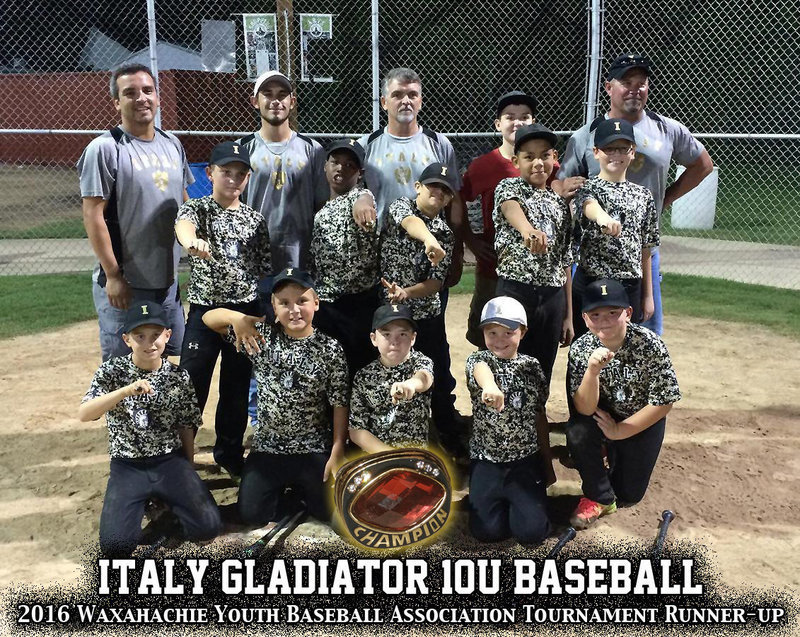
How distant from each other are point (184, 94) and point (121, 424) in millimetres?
15305

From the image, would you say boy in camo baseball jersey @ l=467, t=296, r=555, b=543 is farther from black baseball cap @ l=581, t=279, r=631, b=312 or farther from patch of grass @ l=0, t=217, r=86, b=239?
patch of grass @ l=0, t=217, r=86, b=239

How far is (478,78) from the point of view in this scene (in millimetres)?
17156

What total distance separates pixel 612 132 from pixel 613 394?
143 centimetres

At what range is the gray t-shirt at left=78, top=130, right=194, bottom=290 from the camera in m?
4.41

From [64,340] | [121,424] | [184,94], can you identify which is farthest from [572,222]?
[184,94]

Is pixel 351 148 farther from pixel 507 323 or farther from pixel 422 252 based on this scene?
pixel 507 323

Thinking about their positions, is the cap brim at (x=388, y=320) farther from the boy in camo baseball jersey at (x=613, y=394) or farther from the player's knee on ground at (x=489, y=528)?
the player's knee on ground at (x=489, y=528)

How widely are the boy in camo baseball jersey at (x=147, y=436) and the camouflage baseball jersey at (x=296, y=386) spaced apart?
38 centimetres

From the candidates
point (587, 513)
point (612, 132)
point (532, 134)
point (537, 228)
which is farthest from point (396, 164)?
point (587, 513)

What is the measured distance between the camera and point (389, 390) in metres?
4.11

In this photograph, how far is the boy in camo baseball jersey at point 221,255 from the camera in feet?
14.1

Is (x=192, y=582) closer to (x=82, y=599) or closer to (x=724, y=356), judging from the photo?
(x=82, y=599)

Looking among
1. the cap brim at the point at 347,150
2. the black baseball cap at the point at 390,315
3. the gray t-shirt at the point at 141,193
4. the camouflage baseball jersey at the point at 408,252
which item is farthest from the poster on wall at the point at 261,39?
the black baseball cap at the point at 390,315

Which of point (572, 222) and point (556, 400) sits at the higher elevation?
point (572, 222)
